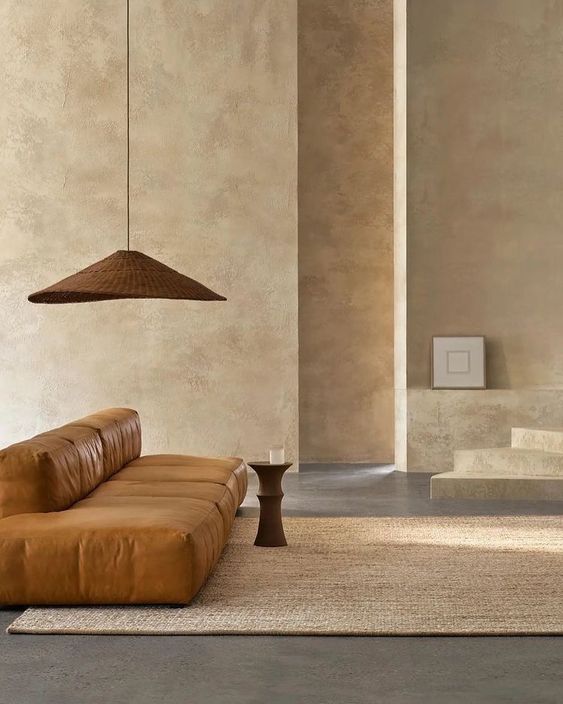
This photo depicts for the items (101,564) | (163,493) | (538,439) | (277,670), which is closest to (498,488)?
(538,439)

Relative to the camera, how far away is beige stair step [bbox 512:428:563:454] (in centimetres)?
833

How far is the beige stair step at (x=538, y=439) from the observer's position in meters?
8.33

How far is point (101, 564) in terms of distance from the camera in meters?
4.25

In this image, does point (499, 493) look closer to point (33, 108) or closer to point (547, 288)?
point (547, 288)

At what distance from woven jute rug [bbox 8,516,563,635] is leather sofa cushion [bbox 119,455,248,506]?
13.1 inches

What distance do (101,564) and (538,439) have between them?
5.12m

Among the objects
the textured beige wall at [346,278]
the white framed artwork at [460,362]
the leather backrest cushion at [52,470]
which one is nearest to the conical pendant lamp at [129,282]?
the leather backrest cushion at [52,470]

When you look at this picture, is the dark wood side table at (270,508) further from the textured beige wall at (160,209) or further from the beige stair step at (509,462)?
the textured beige wall at (160,209)

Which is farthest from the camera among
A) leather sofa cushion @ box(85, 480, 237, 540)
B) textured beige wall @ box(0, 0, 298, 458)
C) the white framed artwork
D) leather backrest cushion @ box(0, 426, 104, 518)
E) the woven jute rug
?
textured beige wall @ box(0, 0, 298, 458)

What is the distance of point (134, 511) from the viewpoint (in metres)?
4.59

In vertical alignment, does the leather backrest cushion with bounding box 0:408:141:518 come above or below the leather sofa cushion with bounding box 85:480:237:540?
above

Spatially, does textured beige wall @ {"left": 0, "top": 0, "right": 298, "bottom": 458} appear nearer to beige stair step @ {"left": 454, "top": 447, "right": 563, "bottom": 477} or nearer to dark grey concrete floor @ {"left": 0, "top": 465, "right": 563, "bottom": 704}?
beige stair step @ {"left": 454, "top": 447, "right": 563, "bottom": 477}

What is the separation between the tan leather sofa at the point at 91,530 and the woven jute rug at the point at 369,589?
0.31 ft

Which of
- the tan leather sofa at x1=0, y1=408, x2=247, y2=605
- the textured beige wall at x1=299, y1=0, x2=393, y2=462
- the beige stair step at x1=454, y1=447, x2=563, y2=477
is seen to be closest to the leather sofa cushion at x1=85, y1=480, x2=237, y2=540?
the tan leather sofa at x1=0, y1=408, x2=247, y2=605
